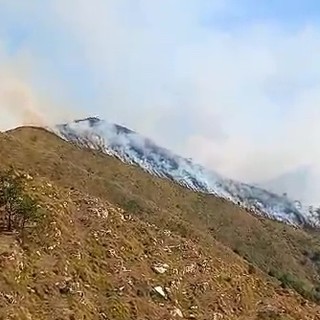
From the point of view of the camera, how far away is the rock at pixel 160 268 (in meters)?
42.8

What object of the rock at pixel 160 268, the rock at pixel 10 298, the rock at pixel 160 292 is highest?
the rock at pixel 160 268

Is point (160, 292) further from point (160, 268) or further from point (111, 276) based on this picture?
point (160, 268)

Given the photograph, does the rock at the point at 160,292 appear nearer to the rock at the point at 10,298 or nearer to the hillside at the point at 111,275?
the hillside at the point at 111,275

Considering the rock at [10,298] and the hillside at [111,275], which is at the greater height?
the hillside at [111,275]

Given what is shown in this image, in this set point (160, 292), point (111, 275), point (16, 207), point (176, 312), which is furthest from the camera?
point (16, 207)

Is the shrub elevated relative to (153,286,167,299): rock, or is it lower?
elevated

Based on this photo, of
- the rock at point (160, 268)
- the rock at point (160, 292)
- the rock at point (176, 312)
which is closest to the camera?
the rock at point (176, 312)

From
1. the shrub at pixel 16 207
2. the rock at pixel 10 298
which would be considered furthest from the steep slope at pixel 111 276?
the shrub at pixel 16 207

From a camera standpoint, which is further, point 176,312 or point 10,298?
point 176,312

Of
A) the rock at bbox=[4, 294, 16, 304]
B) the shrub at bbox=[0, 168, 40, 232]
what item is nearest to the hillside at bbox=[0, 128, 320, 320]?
the rock at bbox=[4, 294, 16, 304]

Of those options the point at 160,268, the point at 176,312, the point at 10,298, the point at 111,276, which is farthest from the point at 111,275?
the point at 10,298

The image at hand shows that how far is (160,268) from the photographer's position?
43344 millimetres

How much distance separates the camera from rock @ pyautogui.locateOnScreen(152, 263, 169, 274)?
4284 centimetres

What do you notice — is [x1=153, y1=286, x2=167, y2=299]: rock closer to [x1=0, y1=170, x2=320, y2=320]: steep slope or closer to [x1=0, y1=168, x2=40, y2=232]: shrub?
[x1=0, y1=170, x2=320, y2=320]: steep slope
